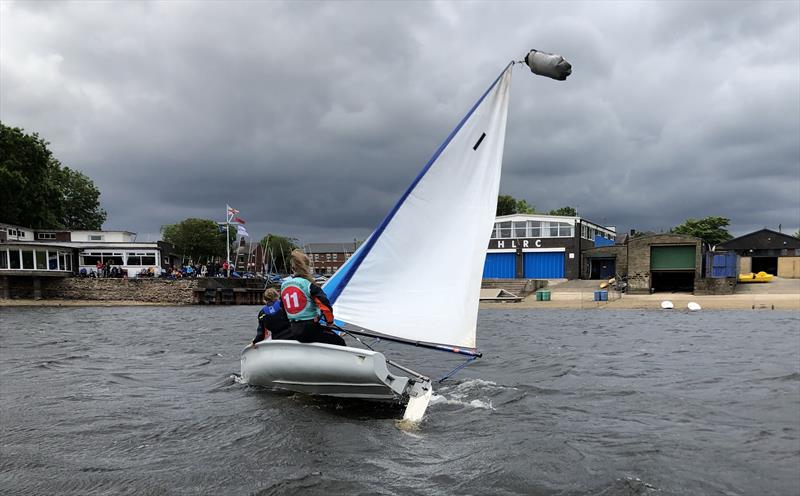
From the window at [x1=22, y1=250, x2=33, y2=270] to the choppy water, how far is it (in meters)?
37.7

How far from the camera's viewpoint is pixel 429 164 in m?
7.47

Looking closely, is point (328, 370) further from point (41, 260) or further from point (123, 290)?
point (41, 260)

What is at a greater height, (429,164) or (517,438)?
(429,164)

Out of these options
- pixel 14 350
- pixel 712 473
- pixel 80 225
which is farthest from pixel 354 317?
pixel 80 225

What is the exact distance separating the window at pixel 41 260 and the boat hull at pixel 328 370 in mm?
46104

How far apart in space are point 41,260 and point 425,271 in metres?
48.8

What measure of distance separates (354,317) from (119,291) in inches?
1770

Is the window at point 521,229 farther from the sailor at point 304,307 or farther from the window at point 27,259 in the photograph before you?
the sailor at point 304,307

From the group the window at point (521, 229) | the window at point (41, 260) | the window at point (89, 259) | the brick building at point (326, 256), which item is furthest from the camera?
the brick building at point (326, 256)

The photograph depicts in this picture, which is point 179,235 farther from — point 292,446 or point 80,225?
point 292,446

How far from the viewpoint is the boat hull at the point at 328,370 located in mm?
7387

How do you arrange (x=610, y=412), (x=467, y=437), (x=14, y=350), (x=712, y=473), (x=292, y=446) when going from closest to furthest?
(x=712, y=473), (x=292, y=446), (x=467, y=437), (x=610, y=412), (x=14, y=350)

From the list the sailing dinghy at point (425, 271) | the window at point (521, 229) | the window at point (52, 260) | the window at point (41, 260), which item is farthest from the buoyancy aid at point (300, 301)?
the window at point (521, 229)

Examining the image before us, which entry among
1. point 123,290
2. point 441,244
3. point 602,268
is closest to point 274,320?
point 441,244
